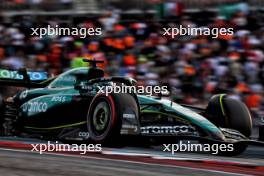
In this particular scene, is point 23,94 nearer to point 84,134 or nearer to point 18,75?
point 18,75

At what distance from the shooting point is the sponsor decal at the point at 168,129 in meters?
8.09

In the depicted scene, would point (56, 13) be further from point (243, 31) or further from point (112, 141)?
→ point (112, 141)

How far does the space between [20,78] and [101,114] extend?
265cm

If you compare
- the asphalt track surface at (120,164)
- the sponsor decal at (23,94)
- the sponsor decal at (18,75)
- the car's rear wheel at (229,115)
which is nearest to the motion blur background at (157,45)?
the sponsor decal at (18,75)

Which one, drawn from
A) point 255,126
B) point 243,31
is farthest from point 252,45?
point 255,126

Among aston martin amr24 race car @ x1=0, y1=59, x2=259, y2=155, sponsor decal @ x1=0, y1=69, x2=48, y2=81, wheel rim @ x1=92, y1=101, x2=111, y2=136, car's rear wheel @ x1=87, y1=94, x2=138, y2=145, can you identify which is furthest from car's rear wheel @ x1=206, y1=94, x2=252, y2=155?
sponsor decal @ x1=0, y1=69, x2=48, y2=81

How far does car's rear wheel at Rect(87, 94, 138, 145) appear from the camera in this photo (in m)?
8.06

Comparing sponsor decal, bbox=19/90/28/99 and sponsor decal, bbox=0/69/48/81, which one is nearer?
sponsor decal, bbox=19/90/28/99

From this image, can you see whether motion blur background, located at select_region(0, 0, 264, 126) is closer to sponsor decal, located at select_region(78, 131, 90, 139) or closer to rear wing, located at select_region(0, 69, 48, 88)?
rear wing, located at select_region(0, 69, 48, 88)

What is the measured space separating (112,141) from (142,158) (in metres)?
0.91

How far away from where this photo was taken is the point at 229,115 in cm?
915

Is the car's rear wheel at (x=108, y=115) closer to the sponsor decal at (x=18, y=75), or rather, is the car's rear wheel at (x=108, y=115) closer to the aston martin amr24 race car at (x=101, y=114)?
the aston martin amr24 race car at (x=101, y=114)

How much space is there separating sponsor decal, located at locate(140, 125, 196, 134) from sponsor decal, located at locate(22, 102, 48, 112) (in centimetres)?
186

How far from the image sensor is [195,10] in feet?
58.4
